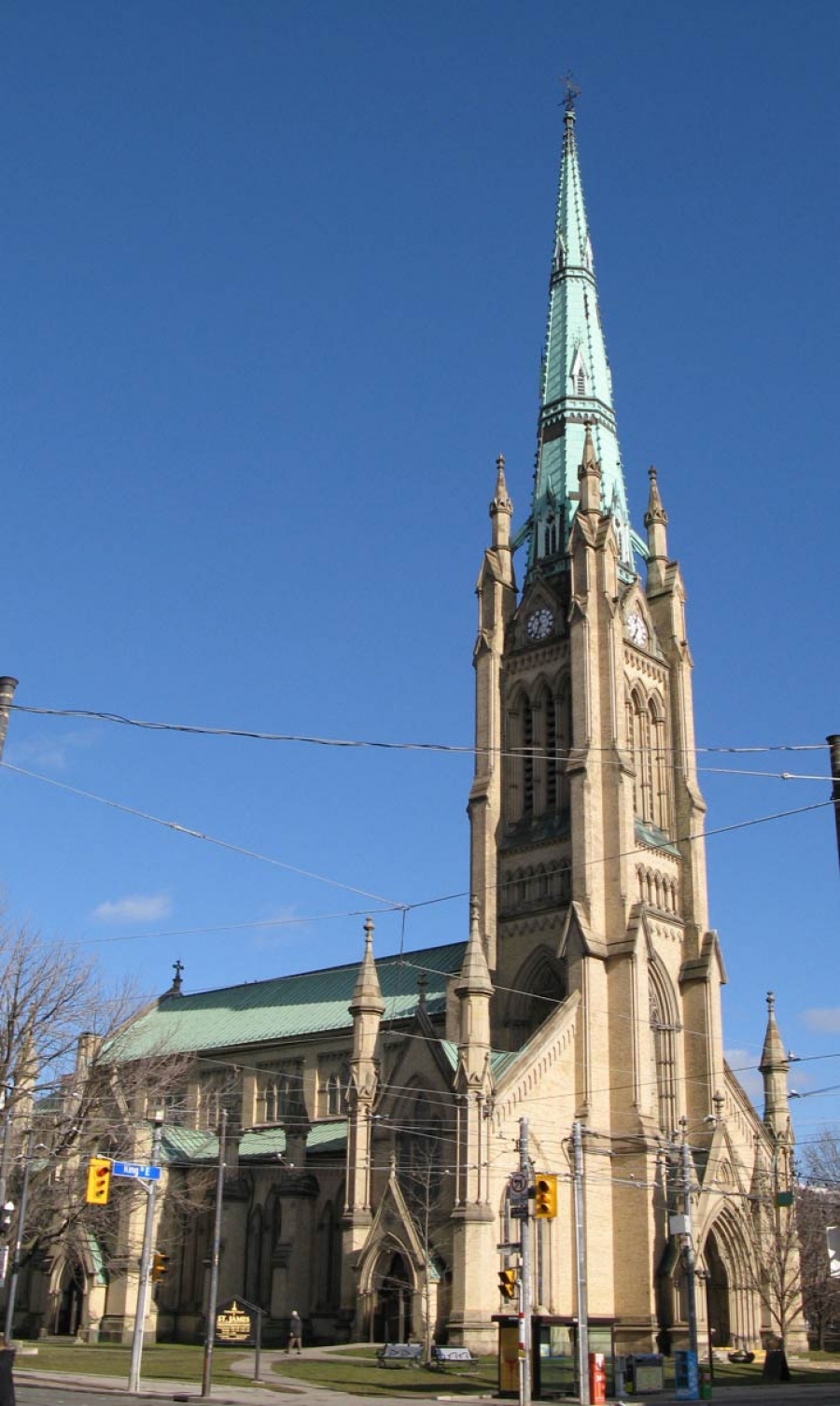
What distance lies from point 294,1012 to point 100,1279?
16969 millimetres

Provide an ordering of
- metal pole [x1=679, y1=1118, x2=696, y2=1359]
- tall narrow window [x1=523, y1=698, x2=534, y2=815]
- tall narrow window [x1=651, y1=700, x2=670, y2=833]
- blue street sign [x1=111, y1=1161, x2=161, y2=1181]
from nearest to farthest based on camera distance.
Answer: blue street sign [x1=111, y1=1161, x2=161, y2=1181] < metal pole [x1=679, y1=1118, x2=696, y2=1359] < tall narrow window [x1=523, y1=698, x2=534, y2=815] < tall narrow window [x1=651, y1=700, x2=670, y2=833]

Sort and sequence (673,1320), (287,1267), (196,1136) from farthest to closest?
(196,1136) → (287,1267) → (673,1320)

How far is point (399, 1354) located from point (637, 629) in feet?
116

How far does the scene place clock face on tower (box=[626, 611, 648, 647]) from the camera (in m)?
66.8

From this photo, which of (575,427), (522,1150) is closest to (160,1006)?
(575,427)

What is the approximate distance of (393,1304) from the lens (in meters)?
51.5

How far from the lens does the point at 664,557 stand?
7144cm

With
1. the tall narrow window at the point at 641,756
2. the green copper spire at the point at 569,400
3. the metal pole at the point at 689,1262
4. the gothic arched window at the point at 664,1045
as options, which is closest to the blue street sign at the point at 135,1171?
the metal pole at the point at 689,1262

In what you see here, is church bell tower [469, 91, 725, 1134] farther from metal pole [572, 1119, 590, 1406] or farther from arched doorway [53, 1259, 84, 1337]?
arched doorway [53, 1259, 84, 1337]

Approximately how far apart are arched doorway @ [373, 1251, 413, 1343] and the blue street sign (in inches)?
816

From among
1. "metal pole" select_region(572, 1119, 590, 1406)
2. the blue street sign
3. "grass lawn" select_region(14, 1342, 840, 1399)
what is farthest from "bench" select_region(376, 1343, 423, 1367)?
the blue street sign

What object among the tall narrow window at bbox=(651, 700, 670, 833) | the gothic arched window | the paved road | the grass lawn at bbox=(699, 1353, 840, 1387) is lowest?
the grass lawn at bbox=(699, 1353, 840, 1387)

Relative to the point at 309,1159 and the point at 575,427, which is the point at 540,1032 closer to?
the point at 309,1159

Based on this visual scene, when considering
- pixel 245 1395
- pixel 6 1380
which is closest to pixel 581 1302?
pixel 245 1395
